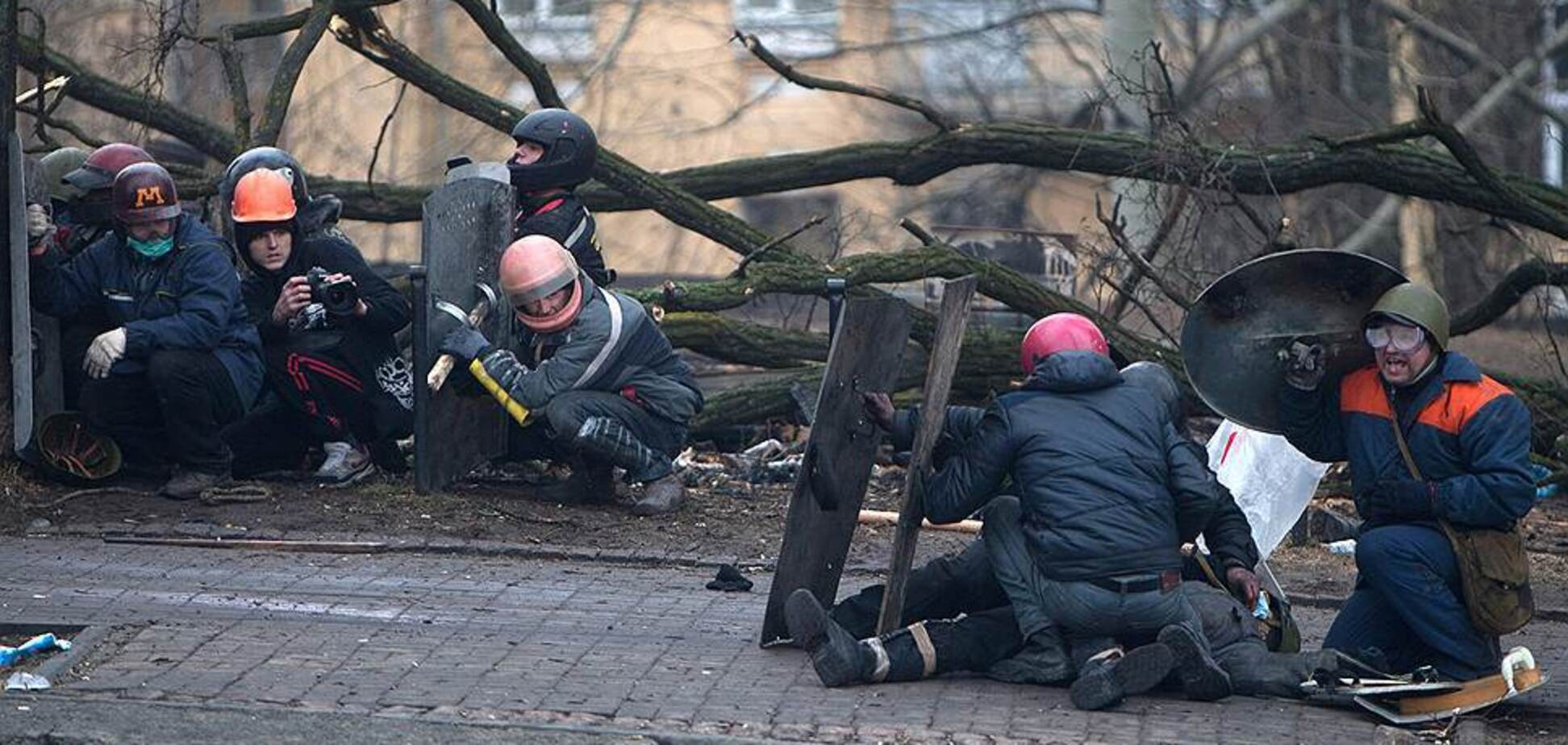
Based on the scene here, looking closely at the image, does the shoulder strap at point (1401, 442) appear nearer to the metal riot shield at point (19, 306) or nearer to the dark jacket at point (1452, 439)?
the dark jacket at point (1452, 439)

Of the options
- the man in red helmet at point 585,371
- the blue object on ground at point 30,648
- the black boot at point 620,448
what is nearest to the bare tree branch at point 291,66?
the man in red helmet at point 585,371

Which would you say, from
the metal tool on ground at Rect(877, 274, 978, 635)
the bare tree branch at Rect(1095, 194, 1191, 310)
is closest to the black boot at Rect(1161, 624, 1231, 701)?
the metal tool on ground at Rect(877, 274, 978, 635)

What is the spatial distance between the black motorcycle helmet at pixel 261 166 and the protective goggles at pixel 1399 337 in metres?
5.05

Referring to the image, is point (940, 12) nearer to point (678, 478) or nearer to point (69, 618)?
point (678, 478)

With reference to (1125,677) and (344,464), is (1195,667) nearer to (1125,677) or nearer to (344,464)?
(1125,677)

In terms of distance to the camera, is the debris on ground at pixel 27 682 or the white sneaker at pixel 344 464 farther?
the white sneaker at pixel 344 464

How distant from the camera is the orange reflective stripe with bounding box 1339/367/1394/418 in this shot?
6957 mm

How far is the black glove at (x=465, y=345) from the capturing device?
9.13 meters

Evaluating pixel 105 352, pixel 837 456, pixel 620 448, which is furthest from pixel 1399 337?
pixel 105 352

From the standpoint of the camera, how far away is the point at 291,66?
38.7 feet

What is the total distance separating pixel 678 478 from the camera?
10.2m

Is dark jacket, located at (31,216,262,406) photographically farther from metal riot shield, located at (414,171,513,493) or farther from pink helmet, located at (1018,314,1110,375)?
pink helmet, located at (1018,314,1110,375)

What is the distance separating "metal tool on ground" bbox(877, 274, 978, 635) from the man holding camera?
3653mm

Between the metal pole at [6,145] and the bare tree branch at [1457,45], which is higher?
the bare tree branch at [1457,45]
